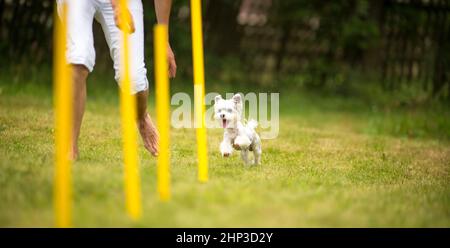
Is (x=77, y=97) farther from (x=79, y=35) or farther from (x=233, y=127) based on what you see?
(x=233, y=127)

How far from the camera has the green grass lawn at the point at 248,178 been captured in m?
4.11

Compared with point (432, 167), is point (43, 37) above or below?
above

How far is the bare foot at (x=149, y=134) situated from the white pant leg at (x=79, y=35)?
0.90 metres

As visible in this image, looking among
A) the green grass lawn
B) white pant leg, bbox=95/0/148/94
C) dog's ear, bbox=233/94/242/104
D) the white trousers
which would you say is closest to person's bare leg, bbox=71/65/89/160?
the white trousers

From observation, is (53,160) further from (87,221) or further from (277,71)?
(277,71)

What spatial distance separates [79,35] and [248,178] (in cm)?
157

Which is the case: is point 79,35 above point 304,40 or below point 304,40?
below

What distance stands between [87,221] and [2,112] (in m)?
4.80

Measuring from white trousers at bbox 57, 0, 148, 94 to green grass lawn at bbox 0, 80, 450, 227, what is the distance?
712 millimetres

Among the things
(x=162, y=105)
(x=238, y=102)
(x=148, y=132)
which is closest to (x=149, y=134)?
(x=148, y=132)

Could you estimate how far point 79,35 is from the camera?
17.3 feet

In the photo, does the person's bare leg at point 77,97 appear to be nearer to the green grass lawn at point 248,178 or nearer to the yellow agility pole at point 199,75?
the green grass lawn at point 248,178
